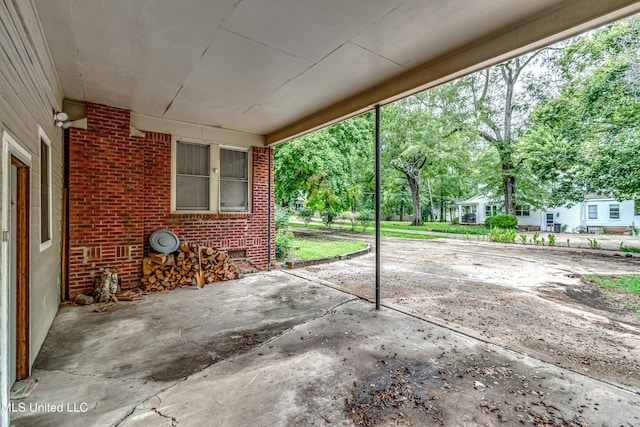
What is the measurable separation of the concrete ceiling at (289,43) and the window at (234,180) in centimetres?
201

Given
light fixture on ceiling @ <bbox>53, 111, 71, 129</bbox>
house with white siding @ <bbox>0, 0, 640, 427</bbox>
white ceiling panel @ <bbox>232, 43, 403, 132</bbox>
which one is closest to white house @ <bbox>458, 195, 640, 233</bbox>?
white ceiling panel @ <bbox>232, 43, 403, 132</bbox>

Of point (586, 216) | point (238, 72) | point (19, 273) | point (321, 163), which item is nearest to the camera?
point (19, 273)

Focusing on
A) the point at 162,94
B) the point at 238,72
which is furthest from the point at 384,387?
the point at 162,94

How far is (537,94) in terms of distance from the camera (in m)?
15.5

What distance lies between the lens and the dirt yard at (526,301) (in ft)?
9.74

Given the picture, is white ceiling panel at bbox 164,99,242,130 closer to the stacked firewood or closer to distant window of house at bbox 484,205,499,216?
the stacked firewood

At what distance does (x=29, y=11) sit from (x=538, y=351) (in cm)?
562

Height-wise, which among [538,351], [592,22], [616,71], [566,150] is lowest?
[538,351]

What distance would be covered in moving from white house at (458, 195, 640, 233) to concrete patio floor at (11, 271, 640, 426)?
1847cm

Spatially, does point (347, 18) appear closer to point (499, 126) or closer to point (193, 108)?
point (193, 108)

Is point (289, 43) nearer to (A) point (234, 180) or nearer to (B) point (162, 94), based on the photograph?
(B) point (162, 94)

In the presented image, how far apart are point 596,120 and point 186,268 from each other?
12.8m

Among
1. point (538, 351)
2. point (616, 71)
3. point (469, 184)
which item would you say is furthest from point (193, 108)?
point (469, 184)

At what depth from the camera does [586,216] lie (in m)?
19.2
